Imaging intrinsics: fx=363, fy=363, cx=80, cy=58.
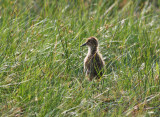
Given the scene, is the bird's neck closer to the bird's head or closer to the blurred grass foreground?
the bird's head

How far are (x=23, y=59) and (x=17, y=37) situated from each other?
565 mm

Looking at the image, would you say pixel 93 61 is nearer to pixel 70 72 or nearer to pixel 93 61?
pixel 93 61

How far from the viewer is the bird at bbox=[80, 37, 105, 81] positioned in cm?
510

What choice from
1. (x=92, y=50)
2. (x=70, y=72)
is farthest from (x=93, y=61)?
(x=70, y=72)

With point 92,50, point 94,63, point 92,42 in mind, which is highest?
point 92,42

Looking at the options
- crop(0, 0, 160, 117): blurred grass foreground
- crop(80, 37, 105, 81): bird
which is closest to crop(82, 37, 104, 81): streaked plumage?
crop(80, 37, 105, 81): bird

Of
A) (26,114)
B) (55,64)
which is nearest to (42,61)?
(55,64)

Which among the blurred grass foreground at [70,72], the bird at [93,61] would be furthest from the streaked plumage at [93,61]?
the blurred grass foreground at [70,72]

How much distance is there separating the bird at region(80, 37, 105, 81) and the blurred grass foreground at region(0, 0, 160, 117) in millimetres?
114

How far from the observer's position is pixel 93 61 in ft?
17.1

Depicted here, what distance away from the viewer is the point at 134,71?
4.80 meters

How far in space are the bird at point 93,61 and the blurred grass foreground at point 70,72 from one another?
11cm

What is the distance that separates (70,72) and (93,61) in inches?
23.6

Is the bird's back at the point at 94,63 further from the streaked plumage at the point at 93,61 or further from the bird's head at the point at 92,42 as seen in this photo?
the bird's head at the point at 92,42
